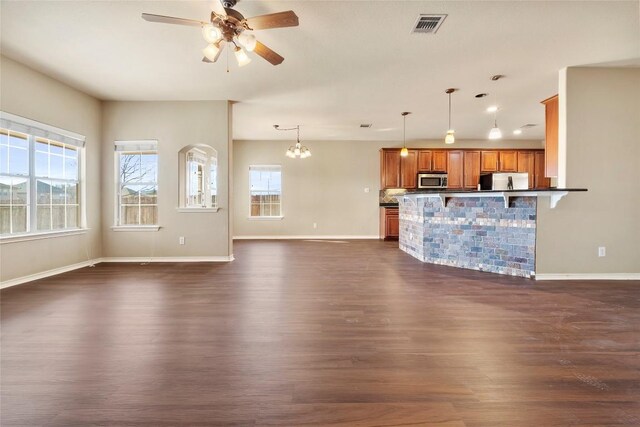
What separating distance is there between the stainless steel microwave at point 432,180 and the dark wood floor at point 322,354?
443 cm

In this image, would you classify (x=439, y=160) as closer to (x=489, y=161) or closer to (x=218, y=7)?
(x=489, y=161)

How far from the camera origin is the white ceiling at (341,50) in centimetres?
261

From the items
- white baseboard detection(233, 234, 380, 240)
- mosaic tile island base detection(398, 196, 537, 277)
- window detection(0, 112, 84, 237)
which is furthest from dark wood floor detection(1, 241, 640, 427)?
white baseboard detection(233, 234, 380, 240)

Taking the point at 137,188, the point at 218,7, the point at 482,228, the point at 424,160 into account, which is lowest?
the point at 482,228

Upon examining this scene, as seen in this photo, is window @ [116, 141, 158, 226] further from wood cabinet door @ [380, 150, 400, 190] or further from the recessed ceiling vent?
wood cabinet door @ [380, 150, 400, 190]

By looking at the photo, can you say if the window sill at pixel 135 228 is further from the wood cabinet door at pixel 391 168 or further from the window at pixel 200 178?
the wood cabinet door at pixel 391 168

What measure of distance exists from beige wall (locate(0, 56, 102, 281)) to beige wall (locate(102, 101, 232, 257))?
0.16 m

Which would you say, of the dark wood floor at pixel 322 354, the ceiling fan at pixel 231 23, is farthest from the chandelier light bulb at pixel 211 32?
the dark wood floor at pixel 322 354

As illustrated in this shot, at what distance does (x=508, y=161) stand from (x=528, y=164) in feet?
1.78

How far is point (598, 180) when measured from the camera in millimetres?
3826

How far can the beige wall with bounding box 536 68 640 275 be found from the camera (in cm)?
380

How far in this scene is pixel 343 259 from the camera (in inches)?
207

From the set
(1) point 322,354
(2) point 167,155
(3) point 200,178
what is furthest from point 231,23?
(3) point 200,178

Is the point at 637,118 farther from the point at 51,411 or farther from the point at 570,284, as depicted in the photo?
the point at 51,411
